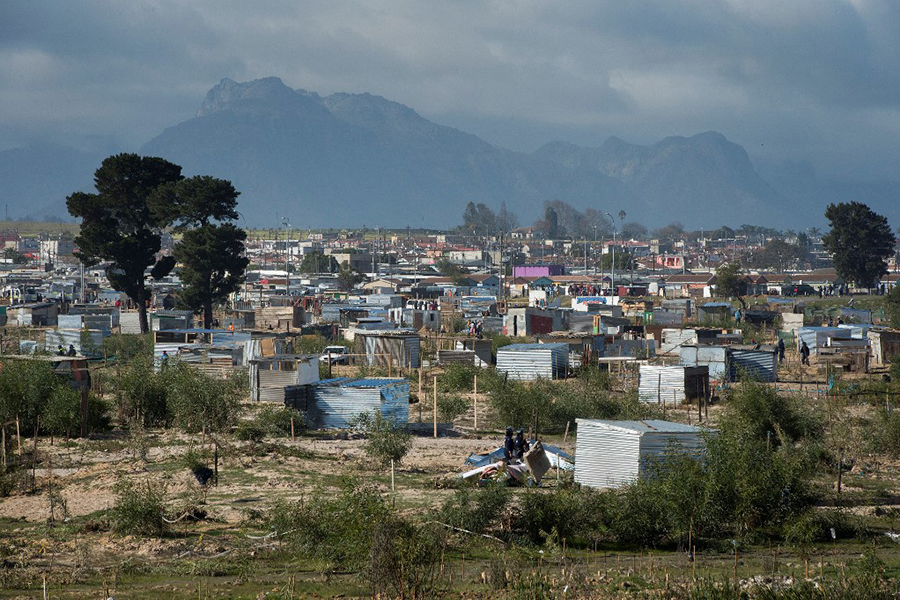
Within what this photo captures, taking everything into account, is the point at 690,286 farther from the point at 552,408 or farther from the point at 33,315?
the point at 552,408

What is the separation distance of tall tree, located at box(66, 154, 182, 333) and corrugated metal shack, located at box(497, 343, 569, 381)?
2153 cm

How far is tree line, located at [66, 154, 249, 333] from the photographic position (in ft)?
161

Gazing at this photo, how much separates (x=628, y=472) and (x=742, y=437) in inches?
72.3

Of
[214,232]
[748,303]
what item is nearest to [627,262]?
[748,303]

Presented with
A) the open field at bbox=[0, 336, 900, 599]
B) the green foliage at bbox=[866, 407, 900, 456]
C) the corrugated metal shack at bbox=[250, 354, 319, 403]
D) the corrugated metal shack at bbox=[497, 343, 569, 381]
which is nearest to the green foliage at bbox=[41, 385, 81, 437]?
the open field at bbox=[0, 336, 900, 599]

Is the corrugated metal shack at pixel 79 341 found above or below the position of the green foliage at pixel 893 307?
below

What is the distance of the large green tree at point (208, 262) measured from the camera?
49.9 metres

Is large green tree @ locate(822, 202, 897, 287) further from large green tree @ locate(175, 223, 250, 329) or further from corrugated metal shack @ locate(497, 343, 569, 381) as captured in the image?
corrugated metal shack @ locate(497, 343, 569, 381)

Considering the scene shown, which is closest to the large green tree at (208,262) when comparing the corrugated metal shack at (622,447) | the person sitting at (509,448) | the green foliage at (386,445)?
the green foliage at (386,445)

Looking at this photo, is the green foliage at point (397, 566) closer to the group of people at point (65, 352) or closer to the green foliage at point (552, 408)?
the green foliage at point (552, 408)

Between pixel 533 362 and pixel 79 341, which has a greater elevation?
pixel 79 341

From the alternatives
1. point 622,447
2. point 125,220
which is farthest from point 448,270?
point 622,447

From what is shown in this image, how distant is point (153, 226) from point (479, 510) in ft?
127

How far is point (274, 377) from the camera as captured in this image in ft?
89.7
